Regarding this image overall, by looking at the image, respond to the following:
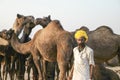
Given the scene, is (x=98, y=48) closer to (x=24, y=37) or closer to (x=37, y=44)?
(x=37, y=44)

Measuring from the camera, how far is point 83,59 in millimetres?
6672

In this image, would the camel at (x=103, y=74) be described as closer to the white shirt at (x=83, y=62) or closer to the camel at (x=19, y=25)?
the camel at (x=19, y=25)

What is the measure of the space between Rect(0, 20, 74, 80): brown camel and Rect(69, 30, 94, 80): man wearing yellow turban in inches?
110

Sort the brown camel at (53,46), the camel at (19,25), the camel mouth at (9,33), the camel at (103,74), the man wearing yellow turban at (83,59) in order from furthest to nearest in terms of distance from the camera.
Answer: the camel at (19,25)
the camel mouth at (9,33)
the camel at (103,74)
the brown camel at (53,46)
the man wearing yellow turban at (83,59)

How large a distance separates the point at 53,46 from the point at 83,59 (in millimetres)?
4101

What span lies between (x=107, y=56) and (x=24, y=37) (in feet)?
13.9

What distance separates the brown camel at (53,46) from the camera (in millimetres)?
9625

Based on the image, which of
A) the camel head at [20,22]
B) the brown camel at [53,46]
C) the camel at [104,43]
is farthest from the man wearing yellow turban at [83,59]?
the camel head at [20,22]

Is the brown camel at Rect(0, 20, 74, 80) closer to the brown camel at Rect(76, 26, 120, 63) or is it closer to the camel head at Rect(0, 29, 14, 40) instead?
the camel head at Rect(0, 29, 14, 40)

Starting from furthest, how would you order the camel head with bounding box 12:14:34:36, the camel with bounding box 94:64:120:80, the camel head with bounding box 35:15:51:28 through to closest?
the camel head with bounding box 12:14:34:36
the camel head with bounding box 35:15:51:28
the camel with bounding box 94:64:120:80

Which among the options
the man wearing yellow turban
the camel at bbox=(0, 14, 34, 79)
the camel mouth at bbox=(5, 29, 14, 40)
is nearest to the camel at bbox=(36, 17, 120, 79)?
the camel mouth at bbox=(5, 29, 14, 40)

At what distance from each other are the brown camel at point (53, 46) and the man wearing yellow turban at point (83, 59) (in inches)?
110

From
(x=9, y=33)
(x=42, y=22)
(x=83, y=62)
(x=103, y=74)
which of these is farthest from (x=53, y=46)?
(x=83, y=62)

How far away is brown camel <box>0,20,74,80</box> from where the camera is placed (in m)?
9.62
